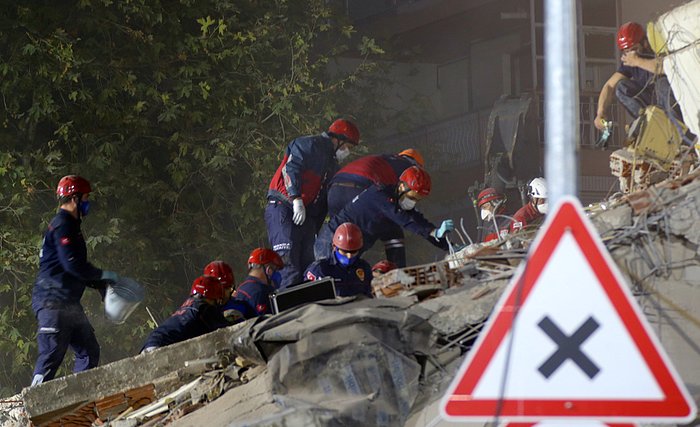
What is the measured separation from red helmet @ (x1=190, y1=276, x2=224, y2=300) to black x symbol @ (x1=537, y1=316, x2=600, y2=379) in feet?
22.2

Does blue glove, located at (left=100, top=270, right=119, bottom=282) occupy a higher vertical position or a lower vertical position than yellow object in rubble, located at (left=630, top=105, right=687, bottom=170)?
lower

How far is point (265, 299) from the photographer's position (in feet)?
37.7

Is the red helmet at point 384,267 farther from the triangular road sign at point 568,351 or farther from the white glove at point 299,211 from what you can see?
the triangular road sign at point 568,351

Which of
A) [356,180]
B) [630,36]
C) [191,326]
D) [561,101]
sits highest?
[630,36]

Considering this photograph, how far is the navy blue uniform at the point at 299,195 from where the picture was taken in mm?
12484

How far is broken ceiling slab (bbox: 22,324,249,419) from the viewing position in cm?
1027

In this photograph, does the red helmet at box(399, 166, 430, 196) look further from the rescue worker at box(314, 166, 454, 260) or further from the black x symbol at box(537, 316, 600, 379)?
the black x symbol at box(537, 316, 600, 379)

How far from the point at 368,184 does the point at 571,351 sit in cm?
761

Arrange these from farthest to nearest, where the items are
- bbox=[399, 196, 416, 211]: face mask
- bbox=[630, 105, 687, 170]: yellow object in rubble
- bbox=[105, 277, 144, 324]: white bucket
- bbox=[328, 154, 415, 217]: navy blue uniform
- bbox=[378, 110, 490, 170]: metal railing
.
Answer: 1. bbox=[378, 110, 490, 170]: metal railing
2. bbox=[328, 154, 415, 217]: navy blue uniform
3. bbox=[399, 196, 416, 211]: face mask
4. bbox=[105, 277, 144, 324]: white bucket
5. bbox=[630, 105, 687, 170]: yellow object in rubble

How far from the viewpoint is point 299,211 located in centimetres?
1245

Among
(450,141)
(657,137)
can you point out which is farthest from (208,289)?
(450,141)

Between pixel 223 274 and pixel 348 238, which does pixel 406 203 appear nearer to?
pixel 348 238

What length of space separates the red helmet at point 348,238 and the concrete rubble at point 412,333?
7.51 feet

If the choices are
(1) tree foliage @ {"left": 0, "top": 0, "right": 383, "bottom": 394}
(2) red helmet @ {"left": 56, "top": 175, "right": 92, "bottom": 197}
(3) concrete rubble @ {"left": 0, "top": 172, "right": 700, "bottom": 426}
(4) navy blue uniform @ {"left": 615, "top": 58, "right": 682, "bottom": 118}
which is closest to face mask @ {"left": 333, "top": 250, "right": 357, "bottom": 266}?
(2) red helmet @ {"left": 56, "top": 175, "right": 92, "bottom": 197}
